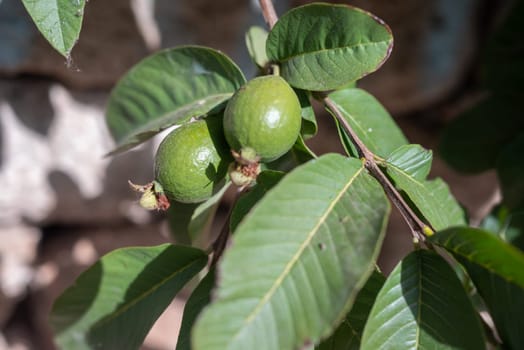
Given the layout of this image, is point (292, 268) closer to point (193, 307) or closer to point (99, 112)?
point (193, 307)

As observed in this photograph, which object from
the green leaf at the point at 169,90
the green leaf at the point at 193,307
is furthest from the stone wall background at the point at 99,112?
the green leaf at the point at 193,307

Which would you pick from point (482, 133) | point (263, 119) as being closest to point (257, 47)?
point (263, 119)

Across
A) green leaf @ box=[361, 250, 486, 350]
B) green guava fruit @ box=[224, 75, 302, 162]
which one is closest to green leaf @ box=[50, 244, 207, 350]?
green guava fruit @ box=[224, 75, 302, 162]

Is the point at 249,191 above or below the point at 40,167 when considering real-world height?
above

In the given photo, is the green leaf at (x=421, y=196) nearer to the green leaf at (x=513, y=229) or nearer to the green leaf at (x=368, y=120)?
the green leaf at (x=368, y=120)

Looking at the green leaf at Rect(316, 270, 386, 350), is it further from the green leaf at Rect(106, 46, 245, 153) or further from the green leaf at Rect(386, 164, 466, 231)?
the green leaf at Rect(106, 46, 245, 153)

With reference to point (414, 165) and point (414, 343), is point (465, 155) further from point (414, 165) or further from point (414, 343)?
point (414, 343)

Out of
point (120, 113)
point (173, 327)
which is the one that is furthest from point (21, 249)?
point (120, 113)

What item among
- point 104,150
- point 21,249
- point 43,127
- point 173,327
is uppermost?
point 43,127
